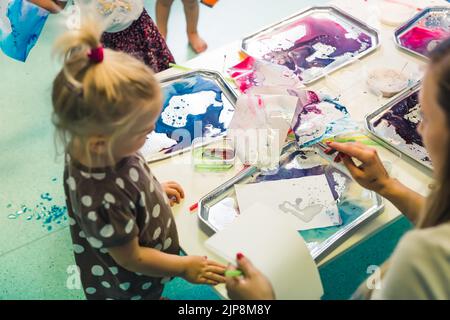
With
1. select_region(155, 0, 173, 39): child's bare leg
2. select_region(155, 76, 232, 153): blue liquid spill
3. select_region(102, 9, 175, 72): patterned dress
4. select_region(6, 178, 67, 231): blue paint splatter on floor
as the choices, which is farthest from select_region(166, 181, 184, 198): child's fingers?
select_region(155, 0, 173, 39): child's bare leg

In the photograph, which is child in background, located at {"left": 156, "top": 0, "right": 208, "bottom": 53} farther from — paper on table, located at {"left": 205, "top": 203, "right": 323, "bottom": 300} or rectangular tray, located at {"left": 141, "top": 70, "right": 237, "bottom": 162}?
paper on table, located at {"left": 205, "top": 203, "right": 323, "bottom": 300}

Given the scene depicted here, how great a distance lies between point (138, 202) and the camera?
837mm

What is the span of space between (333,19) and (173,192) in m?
0.88

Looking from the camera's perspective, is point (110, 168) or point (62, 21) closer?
point (110, 168)

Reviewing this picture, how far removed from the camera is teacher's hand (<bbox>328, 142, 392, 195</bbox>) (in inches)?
38.3

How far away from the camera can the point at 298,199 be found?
3.31 ft

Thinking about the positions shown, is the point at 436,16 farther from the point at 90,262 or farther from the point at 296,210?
the point at 90,262

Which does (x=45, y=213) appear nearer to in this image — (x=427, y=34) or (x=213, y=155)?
(x=213, y=155)

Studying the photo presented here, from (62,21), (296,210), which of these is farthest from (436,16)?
(62,21)

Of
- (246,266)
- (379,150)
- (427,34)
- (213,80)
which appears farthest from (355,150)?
(427,34)

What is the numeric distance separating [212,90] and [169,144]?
23cm

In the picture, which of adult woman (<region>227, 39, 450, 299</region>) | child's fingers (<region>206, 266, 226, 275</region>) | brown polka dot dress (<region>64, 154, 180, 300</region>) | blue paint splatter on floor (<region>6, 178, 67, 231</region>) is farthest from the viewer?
blue paint splatter on floor (<region>6, 178, 67, 231</region>)

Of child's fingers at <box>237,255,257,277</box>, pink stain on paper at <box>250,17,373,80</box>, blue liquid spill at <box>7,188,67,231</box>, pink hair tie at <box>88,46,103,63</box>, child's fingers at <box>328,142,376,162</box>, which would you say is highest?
pink hair tie at <box>88,46,103,63</box>

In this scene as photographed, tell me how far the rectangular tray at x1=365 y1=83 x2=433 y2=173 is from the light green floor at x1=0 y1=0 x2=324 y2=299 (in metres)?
0.74
